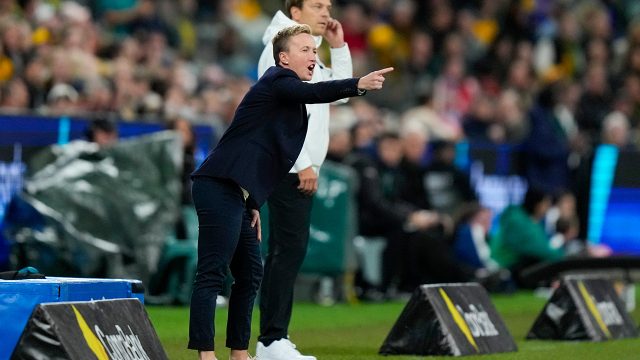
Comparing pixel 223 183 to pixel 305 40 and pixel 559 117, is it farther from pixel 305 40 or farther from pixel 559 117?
pixel 559 117

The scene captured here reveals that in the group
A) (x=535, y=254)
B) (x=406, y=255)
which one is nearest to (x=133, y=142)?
(x=406, y=255)

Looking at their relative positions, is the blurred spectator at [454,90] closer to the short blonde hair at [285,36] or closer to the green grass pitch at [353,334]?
the green grass pitch at [353,334]

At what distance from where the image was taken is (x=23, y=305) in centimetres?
741

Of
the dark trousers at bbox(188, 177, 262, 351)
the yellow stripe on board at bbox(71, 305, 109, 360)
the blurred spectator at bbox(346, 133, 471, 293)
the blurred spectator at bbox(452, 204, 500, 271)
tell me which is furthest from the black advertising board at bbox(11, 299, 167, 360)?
the blurred spectator at bbox(452, 204, 500, 271)

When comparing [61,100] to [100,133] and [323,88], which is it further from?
[323,88]

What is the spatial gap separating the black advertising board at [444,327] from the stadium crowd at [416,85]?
18.8ft

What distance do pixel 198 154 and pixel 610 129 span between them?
7.86 metres

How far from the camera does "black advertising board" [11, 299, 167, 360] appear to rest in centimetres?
643

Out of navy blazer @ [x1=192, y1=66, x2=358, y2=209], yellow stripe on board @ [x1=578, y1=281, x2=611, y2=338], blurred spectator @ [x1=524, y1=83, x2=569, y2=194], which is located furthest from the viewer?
blurred spectator @ [x1=524, y1=83, x2=569, y2=194]

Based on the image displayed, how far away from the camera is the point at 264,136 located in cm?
772

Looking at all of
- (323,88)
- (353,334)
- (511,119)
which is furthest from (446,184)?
(323,88)

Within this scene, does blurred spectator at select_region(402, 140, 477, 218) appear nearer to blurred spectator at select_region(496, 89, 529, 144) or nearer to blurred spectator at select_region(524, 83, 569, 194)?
blurred spectator at select_region(524, 83, 569, 194)

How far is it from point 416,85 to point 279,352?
14.3m

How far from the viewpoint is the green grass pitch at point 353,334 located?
30.8ft
